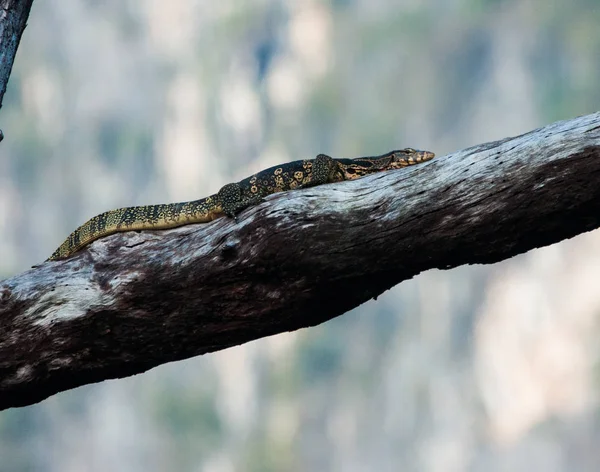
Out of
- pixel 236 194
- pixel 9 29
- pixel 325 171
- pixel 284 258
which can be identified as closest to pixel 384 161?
pixel 325 171

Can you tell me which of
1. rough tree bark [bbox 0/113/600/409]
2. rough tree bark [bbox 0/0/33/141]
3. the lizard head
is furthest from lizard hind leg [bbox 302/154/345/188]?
rough tree bark [bbox 0/0/33/141]

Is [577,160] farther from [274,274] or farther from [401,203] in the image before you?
[274,274]

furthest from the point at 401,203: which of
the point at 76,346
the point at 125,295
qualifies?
the point at 76,346

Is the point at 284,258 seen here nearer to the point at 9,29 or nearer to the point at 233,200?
the point at 233,200

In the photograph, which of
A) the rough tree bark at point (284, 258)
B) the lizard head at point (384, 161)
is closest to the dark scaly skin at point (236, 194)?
the lizard head at point (384, 161)

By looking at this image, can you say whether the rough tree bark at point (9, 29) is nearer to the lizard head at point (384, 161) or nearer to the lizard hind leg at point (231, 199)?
the lizard hind leg at point (231, 199)

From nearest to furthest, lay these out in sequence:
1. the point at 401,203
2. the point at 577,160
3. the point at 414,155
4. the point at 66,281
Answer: the point at 577,160, the point at 401,203, the point at 66,281, the point at 414,155

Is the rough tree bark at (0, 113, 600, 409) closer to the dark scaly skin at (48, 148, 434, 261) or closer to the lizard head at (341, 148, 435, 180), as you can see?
the dark scaly skin at (48, 148, 434, 261)
